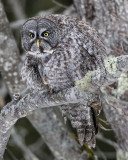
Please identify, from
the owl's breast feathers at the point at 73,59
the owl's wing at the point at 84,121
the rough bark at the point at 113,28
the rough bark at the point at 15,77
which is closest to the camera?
the owl's breast feathers at the point at 73,59

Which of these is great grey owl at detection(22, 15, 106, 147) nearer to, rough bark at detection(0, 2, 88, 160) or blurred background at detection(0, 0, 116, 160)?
rough bark at detection(0, 2, 88, 160)

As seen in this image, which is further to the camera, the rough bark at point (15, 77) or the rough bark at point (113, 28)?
the rough bark at point (15, 77)

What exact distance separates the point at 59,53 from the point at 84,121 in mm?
723

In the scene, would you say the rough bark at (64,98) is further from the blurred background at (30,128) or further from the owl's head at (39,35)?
the blurred background at (30,128)

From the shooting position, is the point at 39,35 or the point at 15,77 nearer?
the point at 39,35

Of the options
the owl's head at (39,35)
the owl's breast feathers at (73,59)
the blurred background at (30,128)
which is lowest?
the blurred background at (30,128)

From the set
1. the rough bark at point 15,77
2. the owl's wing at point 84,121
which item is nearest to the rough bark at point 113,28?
the owl's wing at point 84,121

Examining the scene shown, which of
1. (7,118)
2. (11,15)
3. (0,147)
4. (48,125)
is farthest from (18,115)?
(11,15)

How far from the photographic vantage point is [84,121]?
398 cm

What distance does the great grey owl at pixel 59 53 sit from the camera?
364 cm

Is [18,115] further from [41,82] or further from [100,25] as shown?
[100,25]

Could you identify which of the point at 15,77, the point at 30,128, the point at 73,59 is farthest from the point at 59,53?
the point at 30,128

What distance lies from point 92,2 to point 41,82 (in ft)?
3.51

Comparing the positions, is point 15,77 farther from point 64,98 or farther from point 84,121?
point 64,98
